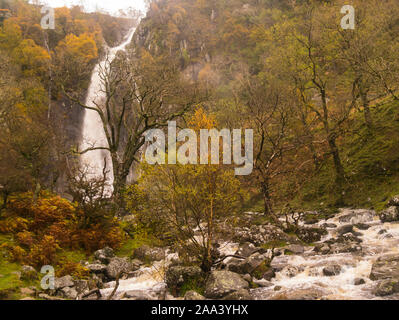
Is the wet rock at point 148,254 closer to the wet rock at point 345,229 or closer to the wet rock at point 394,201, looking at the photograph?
the wet rock at point 345,229

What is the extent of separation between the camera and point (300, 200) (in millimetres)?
21094

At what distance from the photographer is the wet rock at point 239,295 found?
8.88 metres

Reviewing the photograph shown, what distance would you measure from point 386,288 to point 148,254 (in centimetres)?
981

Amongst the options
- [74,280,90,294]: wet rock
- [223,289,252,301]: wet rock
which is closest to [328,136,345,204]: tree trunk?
[223,289,252,301]: wet rock

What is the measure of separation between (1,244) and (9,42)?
40.7 m

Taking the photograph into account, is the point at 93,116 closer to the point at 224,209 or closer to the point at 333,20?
the point at 333,20

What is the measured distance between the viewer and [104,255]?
14102 mm

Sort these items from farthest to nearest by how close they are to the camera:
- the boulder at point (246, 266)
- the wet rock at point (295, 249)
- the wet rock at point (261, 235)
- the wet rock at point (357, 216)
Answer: the wet rock at point (357, 216), the wet rock at point (261, 235), the wet rock at point (295, 249), the boulder at point (246, 266)

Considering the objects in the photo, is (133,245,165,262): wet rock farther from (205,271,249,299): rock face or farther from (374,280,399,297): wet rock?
(374,280,399,297): wet rock

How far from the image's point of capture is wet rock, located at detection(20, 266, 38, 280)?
1012cm

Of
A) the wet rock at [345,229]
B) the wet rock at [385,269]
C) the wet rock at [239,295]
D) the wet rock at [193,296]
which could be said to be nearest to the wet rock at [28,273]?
the wet rock at [193,296]

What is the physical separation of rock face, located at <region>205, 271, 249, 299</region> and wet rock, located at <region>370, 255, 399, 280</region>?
12.1 ft

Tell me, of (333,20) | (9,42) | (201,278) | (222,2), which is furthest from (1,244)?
(222,2)

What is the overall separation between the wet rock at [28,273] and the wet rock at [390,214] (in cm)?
1417
